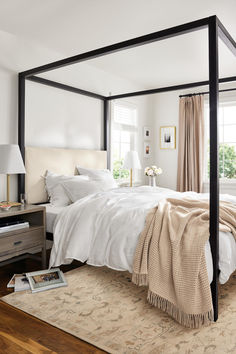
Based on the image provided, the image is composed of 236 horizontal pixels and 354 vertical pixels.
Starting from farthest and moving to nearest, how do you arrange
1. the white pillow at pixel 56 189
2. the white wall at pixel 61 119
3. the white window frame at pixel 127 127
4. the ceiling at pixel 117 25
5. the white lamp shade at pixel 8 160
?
the white window frame at pixel 127 127 → the white wall at pixel 61 119 → the white pillow at pixel 56 189 → the white lamp shade at pixel 8 160 → the ceiling at pixel 117 25

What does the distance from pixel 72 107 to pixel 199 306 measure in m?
3.34

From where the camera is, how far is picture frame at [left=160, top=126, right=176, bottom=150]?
242 inches

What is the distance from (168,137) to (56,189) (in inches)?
126

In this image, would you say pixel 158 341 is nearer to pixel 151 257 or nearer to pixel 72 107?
pixel 151 257

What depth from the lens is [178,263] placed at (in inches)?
86.4

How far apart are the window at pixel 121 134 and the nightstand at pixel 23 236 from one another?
2.38 meters

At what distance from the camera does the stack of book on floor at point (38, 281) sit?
2.62 metres

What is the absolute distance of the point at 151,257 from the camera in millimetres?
2336

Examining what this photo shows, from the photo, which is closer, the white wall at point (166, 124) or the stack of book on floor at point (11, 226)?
the stack of book on floor at point (11, 226)

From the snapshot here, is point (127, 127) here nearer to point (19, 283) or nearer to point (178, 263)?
point (19, 283)

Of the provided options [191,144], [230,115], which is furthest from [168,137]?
[230,115]

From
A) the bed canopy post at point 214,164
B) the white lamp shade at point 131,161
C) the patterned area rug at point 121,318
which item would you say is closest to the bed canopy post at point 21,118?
the patterned area rug at point 121,318

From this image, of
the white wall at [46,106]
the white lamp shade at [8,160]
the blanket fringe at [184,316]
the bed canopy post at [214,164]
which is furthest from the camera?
the white wall at [46,106]

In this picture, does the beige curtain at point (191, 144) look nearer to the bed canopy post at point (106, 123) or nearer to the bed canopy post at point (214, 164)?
the bed canopy post at point (106, 123)
